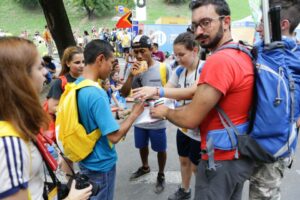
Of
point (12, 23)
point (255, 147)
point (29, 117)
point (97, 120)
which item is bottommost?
point (255, 147)

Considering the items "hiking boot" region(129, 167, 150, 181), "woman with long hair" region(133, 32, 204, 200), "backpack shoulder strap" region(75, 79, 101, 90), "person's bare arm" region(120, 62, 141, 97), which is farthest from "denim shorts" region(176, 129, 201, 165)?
"backpack shoulder strap" region(75, 79, 101, 90)

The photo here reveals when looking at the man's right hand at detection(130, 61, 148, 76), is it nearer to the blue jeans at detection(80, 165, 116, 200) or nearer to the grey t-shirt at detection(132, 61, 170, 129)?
the grey t-shirt at detection(132, 61, 170, 129)

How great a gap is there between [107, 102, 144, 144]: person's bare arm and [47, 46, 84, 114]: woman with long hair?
1530 millimetres

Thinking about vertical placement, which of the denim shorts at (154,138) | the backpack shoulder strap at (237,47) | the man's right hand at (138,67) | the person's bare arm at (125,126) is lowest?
the denim shorts at (154,138)

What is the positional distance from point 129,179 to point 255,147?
8.78 ft

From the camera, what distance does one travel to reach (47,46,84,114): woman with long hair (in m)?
3.63

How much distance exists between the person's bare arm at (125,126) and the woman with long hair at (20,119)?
0.83m

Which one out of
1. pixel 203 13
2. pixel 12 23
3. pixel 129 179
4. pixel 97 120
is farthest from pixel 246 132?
pixel 12 23

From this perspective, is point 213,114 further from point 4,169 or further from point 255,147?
point 4,169

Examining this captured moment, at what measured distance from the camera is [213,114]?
195cm

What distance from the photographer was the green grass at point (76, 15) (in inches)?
1934

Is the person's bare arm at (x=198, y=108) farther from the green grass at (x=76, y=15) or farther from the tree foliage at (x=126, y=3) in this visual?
the tree foliage at (x=126, y=3)

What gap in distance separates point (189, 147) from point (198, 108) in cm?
165

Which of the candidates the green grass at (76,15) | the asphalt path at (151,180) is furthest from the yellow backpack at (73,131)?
the green grass at (76,15)
